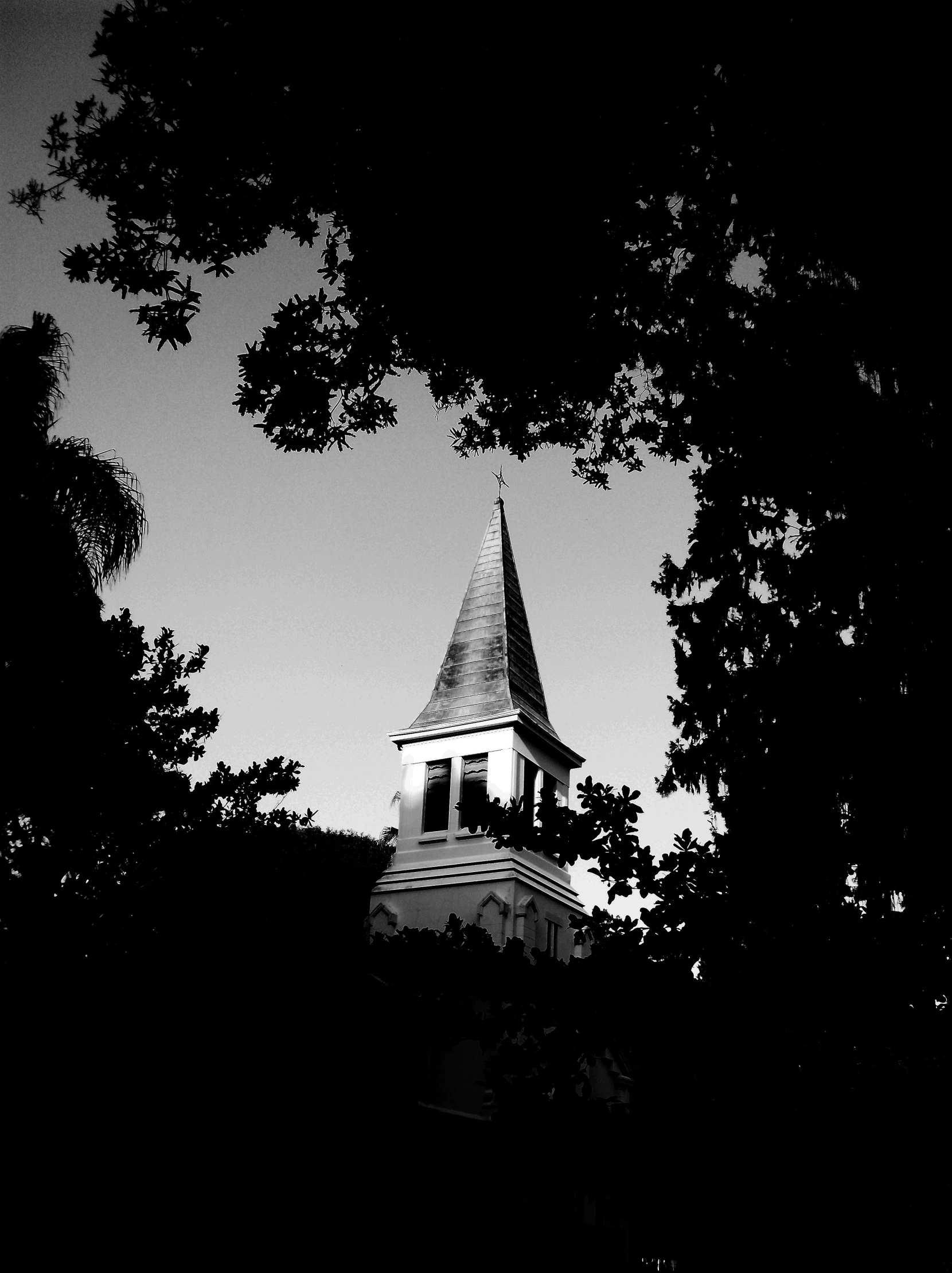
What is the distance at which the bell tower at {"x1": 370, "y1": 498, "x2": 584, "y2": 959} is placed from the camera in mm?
21453

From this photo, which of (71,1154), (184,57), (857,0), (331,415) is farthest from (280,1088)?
(857,0)

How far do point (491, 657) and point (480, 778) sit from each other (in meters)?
3.78

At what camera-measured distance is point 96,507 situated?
12922mm

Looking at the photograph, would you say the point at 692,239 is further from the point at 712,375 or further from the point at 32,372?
the point at 32,372

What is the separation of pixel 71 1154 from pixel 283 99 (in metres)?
6.25

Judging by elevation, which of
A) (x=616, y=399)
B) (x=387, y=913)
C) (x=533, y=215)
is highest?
(x=616, y=399)

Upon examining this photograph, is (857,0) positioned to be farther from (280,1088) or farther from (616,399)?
(280,1088)

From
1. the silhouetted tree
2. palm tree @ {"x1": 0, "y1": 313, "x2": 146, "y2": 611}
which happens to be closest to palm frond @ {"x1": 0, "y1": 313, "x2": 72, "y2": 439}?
palm tree @ {"x1": 0, "y1": 313, "x2": 146, "y2": 611}

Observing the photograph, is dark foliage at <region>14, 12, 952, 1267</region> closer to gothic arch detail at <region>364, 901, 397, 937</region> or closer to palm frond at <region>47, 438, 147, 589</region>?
palm frond at <region>47, 438, 147, 589</region>

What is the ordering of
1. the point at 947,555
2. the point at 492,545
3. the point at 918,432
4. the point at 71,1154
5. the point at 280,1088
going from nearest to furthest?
the point at 947,555, the point at 918,432, the point at 71,1154, the point at 280,1088, the point at 492,545

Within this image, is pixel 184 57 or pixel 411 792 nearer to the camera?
pixel 184 57

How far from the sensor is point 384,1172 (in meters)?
11.6

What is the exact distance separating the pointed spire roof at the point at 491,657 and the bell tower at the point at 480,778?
1.4 inches

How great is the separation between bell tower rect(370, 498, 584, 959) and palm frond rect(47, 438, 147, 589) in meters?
10.1
